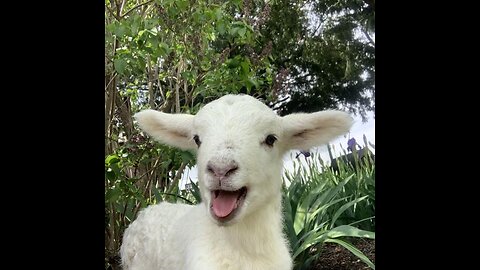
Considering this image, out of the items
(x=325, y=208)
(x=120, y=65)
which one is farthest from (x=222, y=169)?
(x=325, y=208)

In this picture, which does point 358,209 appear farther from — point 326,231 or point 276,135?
Answer: point 276,135

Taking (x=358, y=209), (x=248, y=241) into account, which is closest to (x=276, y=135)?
(x=248, y=241)

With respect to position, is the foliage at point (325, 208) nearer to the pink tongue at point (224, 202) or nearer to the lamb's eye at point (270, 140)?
the lamb's eye at point (270, 140)

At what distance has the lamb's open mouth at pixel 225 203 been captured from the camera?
105 centimetres

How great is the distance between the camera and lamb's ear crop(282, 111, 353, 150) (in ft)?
3.97

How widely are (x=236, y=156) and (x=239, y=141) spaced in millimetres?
41

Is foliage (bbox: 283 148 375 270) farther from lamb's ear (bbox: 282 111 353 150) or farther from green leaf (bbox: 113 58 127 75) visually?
green leaf (bbox: 113 58 127 75)

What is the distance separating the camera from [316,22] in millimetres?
1546

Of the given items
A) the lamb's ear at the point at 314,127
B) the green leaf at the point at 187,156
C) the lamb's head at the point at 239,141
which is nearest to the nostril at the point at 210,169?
the lamb's head at the point at 239,141

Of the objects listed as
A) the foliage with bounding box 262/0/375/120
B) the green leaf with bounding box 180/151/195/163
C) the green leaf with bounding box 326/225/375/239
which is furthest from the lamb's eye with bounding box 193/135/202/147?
the green leaf with bounding box 326/225/375/239

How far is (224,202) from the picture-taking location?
3.48ft

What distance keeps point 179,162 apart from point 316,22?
0.58m

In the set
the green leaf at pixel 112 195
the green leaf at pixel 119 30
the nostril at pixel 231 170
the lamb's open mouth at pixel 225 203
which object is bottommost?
the lamb's open mouth at pixel 225 203

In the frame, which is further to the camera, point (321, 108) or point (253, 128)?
point (321, 108)
